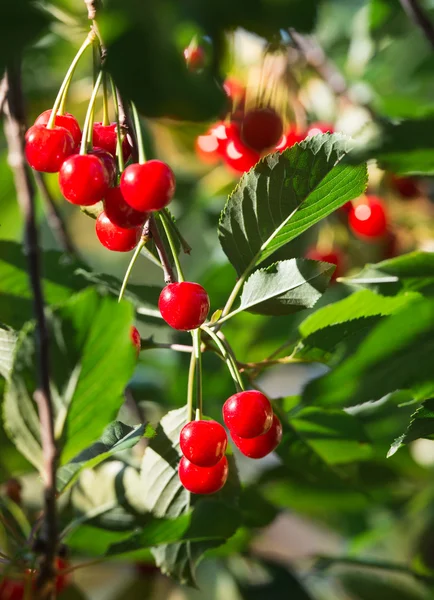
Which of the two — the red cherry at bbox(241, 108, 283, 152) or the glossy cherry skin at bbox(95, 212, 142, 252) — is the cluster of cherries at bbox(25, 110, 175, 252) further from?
the red cherry at bbox(241, 108, 283, 152)

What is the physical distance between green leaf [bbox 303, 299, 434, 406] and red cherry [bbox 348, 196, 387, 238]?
0.51 m

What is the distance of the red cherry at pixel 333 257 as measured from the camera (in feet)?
3.45

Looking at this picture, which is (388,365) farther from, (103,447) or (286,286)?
(103,447)

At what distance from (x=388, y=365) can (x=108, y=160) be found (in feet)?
1.07

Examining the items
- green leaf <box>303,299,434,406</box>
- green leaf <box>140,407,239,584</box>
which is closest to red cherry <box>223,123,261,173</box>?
green leaf <box>303,299,434,406</box>

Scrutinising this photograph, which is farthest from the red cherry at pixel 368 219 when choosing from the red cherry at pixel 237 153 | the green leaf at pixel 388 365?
the green leaf at pixel 388 365

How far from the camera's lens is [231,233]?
55cm

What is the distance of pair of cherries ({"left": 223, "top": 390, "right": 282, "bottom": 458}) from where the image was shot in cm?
52

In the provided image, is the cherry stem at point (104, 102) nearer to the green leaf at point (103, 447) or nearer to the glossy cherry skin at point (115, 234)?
the glossy cherry skin at point (115, 234)

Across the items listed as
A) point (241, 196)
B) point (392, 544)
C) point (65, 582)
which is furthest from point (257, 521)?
point (392, 544)

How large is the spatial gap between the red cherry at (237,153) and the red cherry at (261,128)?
0.22 feet

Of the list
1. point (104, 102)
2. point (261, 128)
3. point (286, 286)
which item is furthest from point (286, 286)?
point (261, 128)

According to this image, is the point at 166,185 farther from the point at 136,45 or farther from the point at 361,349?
the point at 361,349

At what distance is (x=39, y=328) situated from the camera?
38 centimetres
